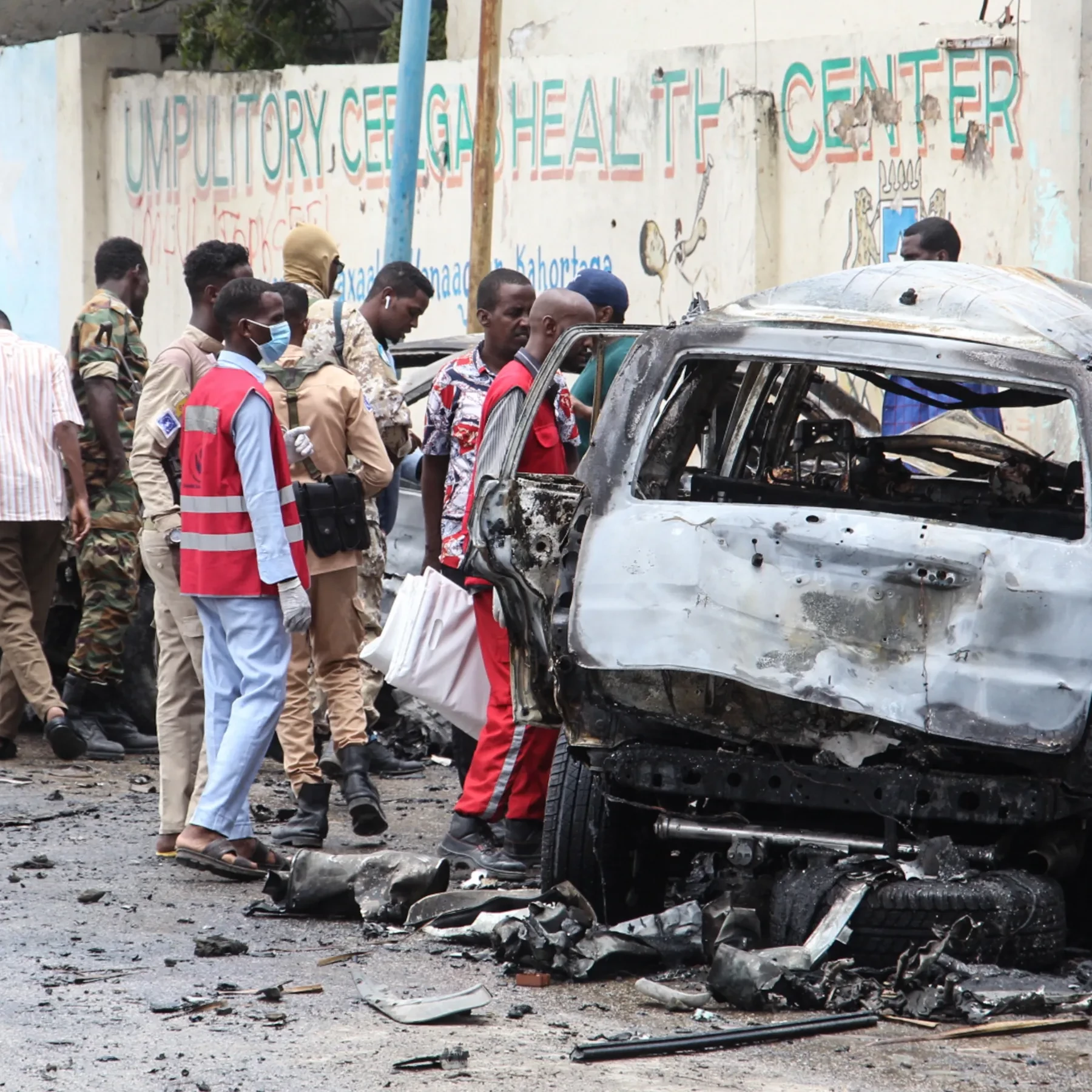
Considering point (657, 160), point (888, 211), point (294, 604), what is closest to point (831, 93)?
point (888, 211)

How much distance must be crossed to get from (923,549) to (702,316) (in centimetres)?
115

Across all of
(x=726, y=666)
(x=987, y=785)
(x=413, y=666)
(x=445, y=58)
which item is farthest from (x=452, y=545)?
(x=445, y=58)

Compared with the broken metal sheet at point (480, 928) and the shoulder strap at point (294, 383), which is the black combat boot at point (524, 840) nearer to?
the broken metal sheet at point (480, 928)

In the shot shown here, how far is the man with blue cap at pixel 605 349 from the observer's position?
25.0 feet

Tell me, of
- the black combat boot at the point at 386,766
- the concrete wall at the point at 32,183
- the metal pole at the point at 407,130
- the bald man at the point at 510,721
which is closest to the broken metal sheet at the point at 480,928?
the bald man at the point at 510,721

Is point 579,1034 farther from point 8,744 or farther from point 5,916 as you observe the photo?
point 8,744

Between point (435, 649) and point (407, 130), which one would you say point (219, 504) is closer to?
point (435, 649)

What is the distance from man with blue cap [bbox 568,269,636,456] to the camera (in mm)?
7633

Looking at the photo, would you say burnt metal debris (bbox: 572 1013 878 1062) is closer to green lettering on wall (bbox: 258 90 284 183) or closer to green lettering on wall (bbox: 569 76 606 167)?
green lettering on wall (bbox: 569 76 606 167)

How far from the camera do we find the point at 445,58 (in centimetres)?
1540

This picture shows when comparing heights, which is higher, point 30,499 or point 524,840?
point 30,499

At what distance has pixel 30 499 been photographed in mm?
8797

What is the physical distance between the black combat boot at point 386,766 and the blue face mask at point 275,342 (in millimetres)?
2353

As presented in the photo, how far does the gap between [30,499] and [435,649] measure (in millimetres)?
2585
